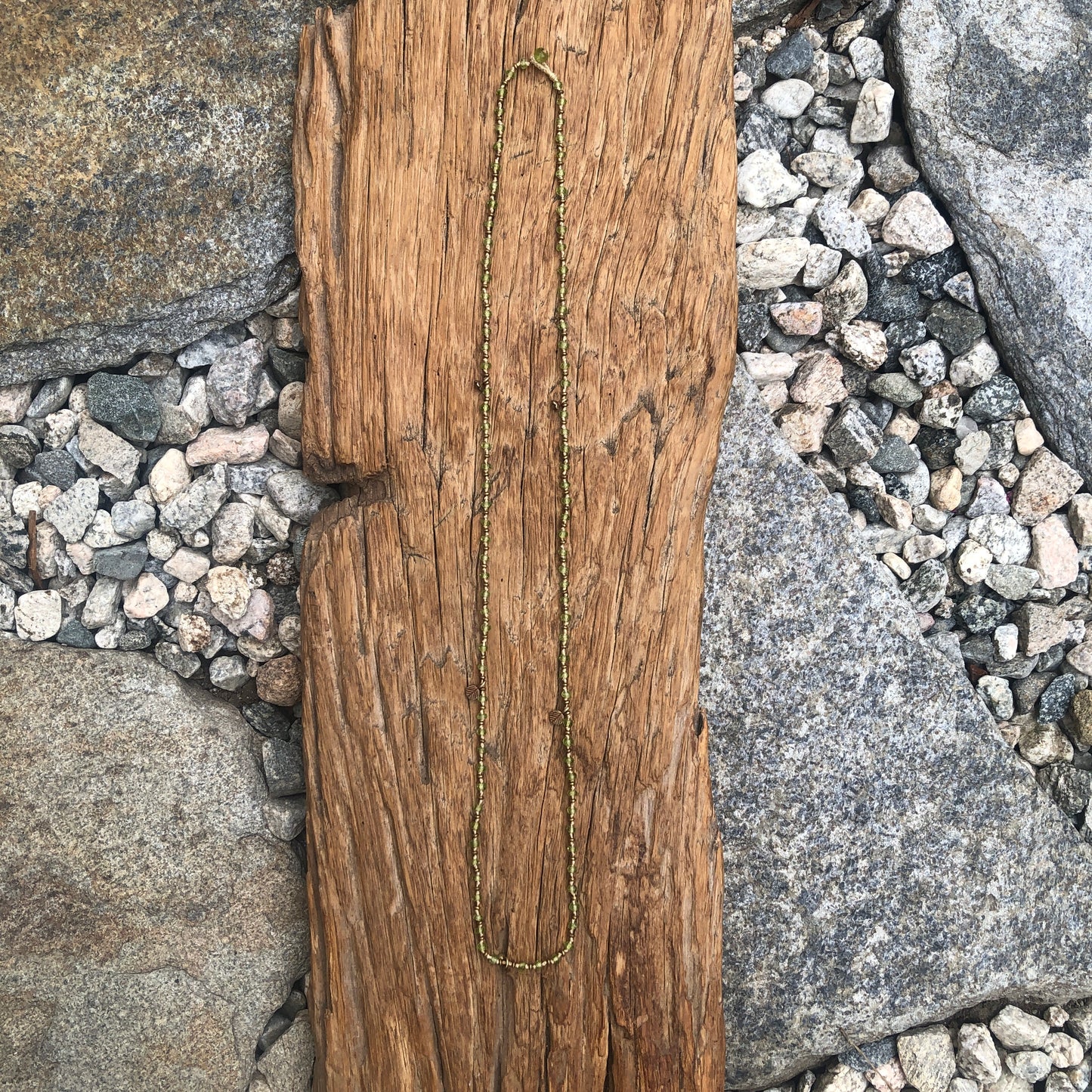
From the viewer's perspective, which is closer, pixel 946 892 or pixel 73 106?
pixel 73 106

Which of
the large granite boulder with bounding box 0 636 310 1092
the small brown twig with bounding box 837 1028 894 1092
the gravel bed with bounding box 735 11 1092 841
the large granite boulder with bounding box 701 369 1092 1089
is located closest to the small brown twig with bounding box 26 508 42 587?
the large granite boulder with bounding box 0 636 310 1092

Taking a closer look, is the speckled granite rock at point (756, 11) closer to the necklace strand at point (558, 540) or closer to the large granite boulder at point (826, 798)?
the necklace strand at point (558, 540)

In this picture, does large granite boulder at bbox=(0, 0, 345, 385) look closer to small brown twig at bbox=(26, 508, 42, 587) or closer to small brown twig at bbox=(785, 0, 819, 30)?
small brown twig at bbox=(26, 508, 42, 587)

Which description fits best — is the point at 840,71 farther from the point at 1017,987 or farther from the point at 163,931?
the point at 163,931

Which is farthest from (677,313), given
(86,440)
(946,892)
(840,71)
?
(946,892)

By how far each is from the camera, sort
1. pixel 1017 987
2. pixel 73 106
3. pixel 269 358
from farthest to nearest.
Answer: pixel 1017 987 < pixel 269 358 < pixel 73 106

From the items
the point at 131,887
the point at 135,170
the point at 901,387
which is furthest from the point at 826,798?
the point at 135,170

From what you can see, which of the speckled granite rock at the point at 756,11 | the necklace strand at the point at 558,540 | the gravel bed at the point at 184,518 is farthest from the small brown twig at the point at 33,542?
the speckled granite rock at the point at 756,11
